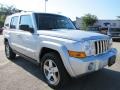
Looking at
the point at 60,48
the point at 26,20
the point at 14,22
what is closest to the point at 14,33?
the point at 14,22

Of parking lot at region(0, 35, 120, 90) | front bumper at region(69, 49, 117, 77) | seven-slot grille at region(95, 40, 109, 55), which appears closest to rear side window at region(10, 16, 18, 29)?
parking lot at region(0, 35, 120, 90)

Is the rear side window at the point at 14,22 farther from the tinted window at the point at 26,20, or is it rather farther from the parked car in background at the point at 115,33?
the parked car in background at the point at 115,33

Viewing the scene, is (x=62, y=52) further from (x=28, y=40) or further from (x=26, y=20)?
(x=26, y=20)

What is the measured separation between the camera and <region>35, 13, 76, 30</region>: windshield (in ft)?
20.6

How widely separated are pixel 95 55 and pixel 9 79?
2.68m

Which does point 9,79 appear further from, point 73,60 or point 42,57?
point 73,60

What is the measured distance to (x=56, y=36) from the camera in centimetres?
530

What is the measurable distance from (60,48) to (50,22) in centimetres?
182

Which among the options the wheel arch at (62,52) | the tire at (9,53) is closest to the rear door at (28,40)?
the wheel arch at (62,52)

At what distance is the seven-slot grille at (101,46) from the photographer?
16.7 ft

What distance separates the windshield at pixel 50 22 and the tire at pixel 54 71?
110cm

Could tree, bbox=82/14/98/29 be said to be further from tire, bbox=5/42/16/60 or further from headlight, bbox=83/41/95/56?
headlight, bbox=83/41/95/56

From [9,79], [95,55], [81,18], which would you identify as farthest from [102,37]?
[81,18]

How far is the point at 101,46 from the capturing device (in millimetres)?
5297
